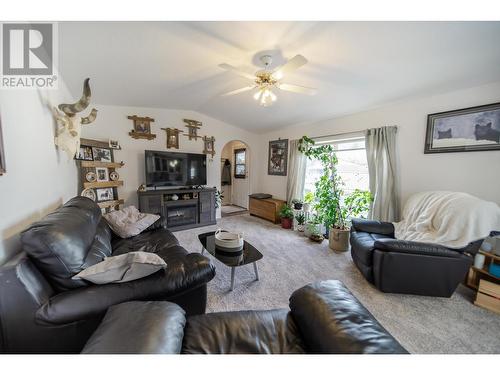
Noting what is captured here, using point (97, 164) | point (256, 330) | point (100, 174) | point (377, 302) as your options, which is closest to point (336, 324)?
point (256, 330)

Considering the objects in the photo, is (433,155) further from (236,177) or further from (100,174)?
(100,174)

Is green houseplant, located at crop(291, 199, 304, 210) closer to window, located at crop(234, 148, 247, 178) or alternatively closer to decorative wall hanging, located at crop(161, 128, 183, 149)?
window, located at crop(234, 148, 247, 178)

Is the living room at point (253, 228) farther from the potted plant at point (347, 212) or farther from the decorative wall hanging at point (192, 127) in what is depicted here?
the decorative wall hanging at point (192, 127)

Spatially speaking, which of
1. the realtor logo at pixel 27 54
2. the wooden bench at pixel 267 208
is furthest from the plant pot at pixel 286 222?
the realtor logo at pixel 27 54

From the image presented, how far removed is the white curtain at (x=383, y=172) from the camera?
269 centimetres

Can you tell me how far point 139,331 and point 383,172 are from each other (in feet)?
10.6

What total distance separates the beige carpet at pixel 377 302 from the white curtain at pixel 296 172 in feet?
4.97

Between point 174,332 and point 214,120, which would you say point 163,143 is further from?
point 174,332

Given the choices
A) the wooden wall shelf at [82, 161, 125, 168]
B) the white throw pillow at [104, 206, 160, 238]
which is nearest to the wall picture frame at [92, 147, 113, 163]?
the wooden wall shelf at [82, 161, 125, 168]

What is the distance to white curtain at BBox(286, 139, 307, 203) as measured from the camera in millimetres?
4043

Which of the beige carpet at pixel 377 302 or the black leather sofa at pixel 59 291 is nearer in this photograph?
the black leather sofa at pixel 59 291

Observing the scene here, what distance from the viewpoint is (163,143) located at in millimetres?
3846

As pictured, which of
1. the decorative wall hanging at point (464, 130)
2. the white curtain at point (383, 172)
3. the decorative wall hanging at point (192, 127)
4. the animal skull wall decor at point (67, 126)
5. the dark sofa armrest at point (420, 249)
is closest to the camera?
the dark sofa armrest at point (420, 249)
